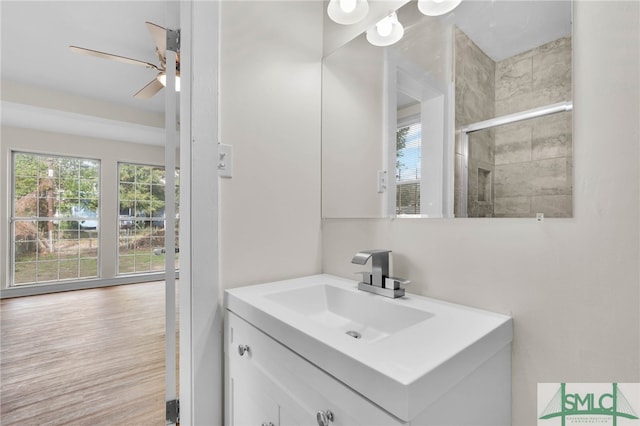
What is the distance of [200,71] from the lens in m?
1.09

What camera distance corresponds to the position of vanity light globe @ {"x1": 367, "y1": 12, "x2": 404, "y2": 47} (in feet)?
3.79

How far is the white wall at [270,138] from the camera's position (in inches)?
46.3

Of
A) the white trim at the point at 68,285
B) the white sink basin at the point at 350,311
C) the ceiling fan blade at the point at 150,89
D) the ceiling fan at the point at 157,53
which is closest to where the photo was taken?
the white sink basin at the point at 350,311

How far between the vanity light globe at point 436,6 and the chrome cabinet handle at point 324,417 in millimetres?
1255

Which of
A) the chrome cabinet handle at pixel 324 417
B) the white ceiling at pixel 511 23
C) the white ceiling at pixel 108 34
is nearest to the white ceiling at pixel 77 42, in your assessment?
the white ceiling at pixel 108 34

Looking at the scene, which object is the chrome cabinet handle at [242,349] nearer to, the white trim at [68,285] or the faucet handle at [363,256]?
the faucet handle at [363,256]

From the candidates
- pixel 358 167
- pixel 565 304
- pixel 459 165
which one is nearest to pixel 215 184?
pixel 358 167

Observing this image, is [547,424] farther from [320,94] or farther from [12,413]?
[12,413]

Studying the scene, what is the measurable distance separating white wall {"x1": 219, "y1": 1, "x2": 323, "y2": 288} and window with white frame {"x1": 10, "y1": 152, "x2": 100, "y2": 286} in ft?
15.1

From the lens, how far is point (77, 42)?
2.47m

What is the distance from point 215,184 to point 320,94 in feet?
2.33

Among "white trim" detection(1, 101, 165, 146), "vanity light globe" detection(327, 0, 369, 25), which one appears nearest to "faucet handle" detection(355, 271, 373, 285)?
"vanity light globe" detection(327, 0, 369, 25)

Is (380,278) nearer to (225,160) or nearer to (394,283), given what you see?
(394,283)

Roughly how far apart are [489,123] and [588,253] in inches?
17.2
